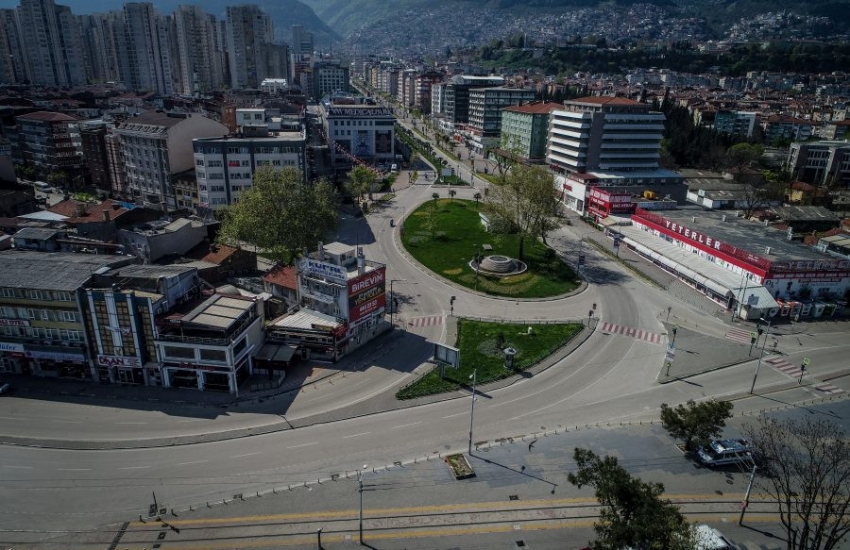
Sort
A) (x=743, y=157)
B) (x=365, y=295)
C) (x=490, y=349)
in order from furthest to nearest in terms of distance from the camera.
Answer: (x=743, y=157), (x=365, y=295), (x=490, y=349)

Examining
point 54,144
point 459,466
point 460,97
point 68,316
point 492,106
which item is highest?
point 460,97

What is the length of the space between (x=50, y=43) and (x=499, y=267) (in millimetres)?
191484

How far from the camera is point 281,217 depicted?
6250cm

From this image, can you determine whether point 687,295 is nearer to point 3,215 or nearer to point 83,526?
point 83,526

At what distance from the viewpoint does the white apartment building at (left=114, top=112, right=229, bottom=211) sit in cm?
8931

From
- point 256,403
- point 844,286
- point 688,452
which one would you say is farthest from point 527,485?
point 844,286

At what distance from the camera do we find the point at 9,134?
11356 centimetres

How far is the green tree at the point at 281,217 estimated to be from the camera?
205ft

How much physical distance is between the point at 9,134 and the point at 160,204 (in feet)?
164

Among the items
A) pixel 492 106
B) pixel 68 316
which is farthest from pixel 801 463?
pixel 492 106

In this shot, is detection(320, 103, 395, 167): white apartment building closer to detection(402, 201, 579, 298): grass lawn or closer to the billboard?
detection(402, 201, 579, 298): grass lawn

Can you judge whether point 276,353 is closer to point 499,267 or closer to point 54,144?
point 499,267

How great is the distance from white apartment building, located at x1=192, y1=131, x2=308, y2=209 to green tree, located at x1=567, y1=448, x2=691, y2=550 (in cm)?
7200

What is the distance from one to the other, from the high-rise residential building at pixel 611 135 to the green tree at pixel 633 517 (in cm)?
9193
